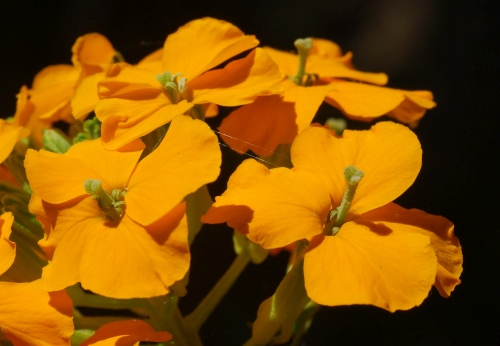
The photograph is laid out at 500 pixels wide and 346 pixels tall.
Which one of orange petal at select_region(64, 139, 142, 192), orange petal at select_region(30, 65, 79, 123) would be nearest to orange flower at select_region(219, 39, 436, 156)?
orange petal at select_region(64, 139, 142, 192)

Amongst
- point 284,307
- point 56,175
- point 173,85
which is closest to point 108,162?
point 56,175

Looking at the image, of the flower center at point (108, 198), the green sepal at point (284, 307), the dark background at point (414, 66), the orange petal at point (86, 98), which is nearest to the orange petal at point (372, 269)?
the green sepal at point (284, 307)

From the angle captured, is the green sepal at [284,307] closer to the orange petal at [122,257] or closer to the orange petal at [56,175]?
the orange petal at [122,257]

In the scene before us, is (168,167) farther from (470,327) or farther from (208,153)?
(470,327)

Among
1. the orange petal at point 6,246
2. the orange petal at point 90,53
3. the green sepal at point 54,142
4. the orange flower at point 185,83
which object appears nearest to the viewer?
the orange petal at point 6,246

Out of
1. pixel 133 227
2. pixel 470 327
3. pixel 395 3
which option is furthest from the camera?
pixel 395 3

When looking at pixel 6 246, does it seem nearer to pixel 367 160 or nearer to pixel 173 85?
pixel 173 85

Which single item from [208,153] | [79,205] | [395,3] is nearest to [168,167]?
[208,153]
